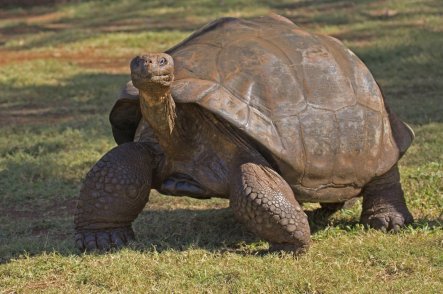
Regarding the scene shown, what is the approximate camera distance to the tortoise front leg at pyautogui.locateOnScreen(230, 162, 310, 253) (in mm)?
4551

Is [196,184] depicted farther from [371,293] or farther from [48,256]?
[371,293]

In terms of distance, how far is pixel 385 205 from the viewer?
5.36 m

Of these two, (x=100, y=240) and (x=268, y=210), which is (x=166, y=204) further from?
(x=268, y=210)

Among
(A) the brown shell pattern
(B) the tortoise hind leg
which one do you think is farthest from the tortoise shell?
(B) the tortoise hind leg

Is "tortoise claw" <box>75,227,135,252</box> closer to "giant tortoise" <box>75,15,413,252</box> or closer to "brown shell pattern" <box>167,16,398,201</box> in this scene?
"giant tortoise" <box>75,15,413,252</box>

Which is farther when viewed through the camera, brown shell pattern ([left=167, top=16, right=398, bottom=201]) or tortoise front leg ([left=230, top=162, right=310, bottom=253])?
brown shell pattern ([left=167, top=16, right=398, bottom=201])

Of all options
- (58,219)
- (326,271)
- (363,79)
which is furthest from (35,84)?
(326,271)

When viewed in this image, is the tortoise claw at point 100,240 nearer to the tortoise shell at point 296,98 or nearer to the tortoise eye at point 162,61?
the tortoise shell at point 296,98

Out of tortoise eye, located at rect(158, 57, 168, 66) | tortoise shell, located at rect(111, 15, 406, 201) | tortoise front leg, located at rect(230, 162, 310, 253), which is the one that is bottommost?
tortoise front leg, located at rect(230, 162, 310, 253)

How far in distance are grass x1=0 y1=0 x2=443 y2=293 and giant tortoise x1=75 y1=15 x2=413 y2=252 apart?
0.77 ft

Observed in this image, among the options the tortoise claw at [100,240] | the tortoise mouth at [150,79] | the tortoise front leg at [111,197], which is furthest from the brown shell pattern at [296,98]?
the tortoise claw at [100,240]

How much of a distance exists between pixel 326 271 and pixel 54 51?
423 inches

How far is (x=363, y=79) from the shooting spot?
5.28 metres

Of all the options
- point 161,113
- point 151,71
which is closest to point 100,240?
point 161,113
